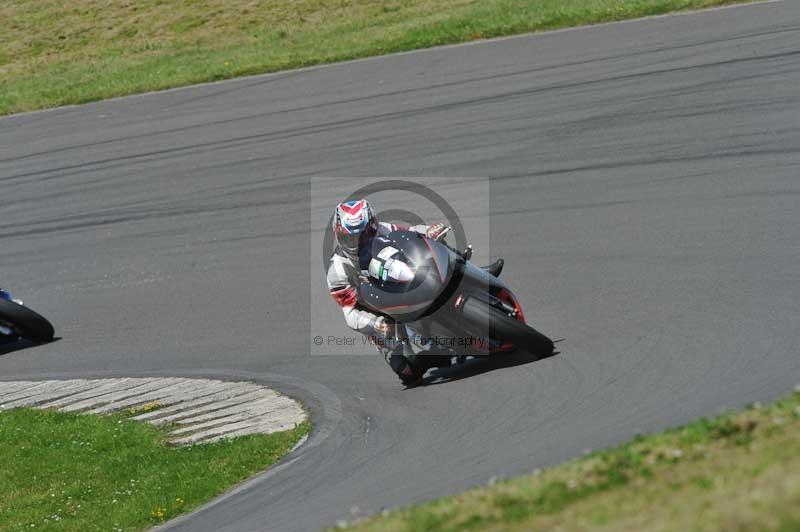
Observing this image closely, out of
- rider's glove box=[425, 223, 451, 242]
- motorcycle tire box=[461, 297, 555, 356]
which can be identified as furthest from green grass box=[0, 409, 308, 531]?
rider's glove box=[425, 223, 451, 242]

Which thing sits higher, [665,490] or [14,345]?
[665,490]

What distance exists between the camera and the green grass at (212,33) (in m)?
23.0

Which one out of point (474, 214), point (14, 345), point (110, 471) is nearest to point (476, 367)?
point (110, 471)

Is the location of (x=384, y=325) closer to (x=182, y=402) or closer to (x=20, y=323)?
(x=182, y=402)

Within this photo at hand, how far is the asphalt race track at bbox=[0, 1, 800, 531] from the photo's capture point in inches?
354

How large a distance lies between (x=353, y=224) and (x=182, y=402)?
2.84 m

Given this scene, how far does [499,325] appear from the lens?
10109 mm

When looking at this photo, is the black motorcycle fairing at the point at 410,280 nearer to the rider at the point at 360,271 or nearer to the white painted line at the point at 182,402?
the rider at the point at 360,271

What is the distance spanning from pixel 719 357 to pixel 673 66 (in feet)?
32.7

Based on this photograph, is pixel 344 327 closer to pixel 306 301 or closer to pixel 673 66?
pixel 306 301

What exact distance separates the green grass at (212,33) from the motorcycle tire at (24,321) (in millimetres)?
9982

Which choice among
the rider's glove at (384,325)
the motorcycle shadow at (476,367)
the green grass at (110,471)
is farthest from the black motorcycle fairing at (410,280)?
the green grass at (110,471)

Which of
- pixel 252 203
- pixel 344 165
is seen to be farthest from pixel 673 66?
pixel 252 203

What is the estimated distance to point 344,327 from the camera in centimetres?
1314
